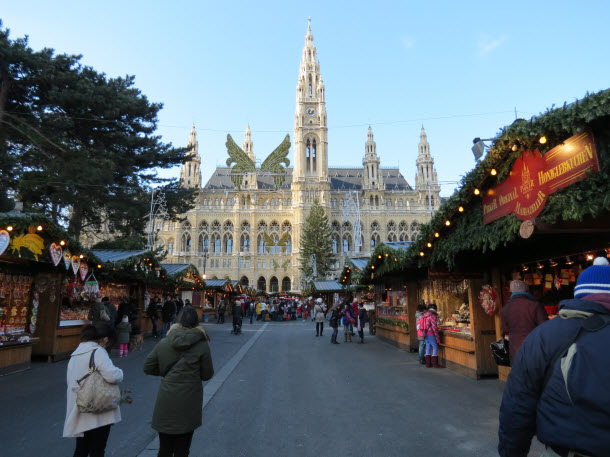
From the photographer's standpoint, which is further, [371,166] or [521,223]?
[371,166]

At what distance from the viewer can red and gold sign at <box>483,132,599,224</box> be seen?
3.48m

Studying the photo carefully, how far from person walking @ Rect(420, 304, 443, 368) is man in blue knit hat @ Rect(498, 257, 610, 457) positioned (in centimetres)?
752

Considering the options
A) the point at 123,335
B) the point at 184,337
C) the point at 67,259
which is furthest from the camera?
the point at 123,335

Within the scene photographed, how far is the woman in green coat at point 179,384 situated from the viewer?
2943 mm

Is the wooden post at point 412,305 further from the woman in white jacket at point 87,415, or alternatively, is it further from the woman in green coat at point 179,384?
Result: the woman in white jacket at point 87,415

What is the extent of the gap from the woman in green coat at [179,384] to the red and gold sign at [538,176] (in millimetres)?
3597

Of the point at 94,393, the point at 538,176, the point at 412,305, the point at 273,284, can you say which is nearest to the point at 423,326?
the point at 412,305

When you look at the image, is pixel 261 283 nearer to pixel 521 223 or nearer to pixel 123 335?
pixel 123 335

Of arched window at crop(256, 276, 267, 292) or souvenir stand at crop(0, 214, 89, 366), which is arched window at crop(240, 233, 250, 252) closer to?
arched window at crop(256, 276, 267, 292)

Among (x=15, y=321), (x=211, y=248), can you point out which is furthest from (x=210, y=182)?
(x=15, y=321)

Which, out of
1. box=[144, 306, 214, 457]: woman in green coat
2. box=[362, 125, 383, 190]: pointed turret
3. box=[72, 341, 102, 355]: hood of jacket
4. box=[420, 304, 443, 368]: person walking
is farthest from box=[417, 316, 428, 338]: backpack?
box=[362, 125, 383, 190]: pointed turret

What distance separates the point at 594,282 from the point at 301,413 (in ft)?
14.6

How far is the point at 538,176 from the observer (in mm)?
4129

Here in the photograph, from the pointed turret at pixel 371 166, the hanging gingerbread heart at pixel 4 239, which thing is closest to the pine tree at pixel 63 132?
the hanging gingerbread heart at pixel 4 239
